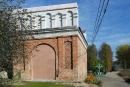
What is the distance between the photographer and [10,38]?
44.9 feet

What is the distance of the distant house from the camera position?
39500 mm

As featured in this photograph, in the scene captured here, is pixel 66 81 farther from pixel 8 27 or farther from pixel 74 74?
pixel 8 27

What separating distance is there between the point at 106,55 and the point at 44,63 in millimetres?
74303

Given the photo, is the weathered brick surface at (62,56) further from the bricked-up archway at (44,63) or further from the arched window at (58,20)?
the arched window at (58,20)

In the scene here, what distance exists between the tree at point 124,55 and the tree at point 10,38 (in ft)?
330

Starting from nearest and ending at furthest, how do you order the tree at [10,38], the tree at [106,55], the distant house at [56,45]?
the tree at [10,38] < the distant house at [56,45] < the tree at [106,55]

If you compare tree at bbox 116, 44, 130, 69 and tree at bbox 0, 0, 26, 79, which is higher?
tree at bbox 116, 44, 130, 69

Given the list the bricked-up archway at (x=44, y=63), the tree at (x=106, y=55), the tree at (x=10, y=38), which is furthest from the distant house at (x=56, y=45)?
the tree at (x=106, y=55)

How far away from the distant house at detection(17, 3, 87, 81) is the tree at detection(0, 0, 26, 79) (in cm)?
2474

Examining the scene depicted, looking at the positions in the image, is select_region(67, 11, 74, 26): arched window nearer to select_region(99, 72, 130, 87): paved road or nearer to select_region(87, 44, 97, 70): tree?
select_region(99, 72, 130, 87): paved road

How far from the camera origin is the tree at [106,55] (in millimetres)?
109700

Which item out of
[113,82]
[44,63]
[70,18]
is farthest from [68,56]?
[113,82]

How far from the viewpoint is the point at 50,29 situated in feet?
131

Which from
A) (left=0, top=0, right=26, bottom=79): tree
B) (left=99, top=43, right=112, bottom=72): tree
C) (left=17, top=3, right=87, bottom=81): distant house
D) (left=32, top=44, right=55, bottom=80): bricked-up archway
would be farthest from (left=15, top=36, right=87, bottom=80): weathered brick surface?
(left=99, top=43, right=112, bottom=72): tree
